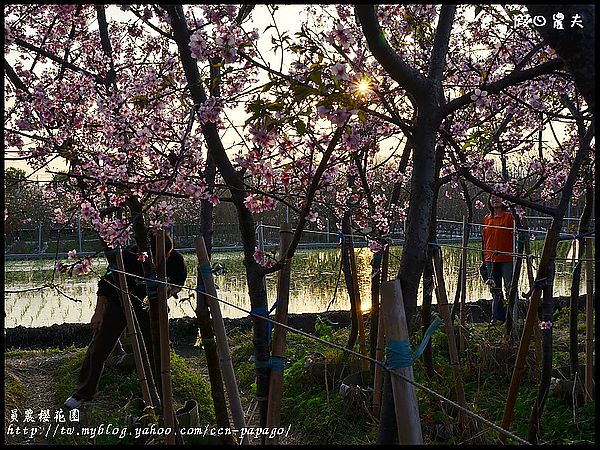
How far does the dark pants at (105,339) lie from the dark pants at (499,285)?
3.97 m

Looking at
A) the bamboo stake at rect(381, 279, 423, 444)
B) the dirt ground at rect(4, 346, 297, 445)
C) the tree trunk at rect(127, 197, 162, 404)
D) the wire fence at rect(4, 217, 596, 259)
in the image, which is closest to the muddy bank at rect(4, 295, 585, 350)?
the dirt ground at rect(4, 346, 297, 445)

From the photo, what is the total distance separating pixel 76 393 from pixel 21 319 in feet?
17.7

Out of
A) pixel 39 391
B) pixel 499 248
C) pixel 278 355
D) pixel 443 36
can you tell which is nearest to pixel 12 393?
pixel 39 391

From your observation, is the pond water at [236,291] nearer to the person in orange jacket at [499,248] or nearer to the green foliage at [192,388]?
the person in orange jacket at [499,248]

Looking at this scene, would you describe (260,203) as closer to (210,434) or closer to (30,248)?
(210,434)

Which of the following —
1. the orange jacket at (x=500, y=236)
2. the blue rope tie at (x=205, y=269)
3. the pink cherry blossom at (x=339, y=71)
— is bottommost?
the blue rope tie at (x=205, y=269)

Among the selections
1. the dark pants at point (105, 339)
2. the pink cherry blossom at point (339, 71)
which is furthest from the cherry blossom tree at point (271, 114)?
the dark pants at point (105, 339)

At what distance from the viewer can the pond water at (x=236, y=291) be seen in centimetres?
961

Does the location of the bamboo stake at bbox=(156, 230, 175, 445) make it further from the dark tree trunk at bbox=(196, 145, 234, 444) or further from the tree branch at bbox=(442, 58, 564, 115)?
the tree branch at bbox=(442, 58, 564, 115)

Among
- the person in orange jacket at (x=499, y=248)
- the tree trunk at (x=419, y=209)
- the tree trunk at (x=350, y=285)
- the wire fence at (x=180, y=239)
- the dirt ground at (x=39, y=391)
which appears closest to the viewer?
the tree trunk at (x=419, y=209)

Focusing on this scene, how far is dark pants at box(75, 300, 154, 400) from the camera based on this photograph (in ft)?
15.4

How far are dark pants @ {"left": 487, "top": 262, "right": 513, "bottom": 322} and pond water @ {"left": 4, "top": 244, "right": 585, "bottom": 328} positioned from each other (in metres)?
1.56

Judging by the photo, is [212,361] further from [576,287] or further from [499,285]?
[499,285]

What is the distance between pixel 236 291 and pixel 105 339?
655cm
